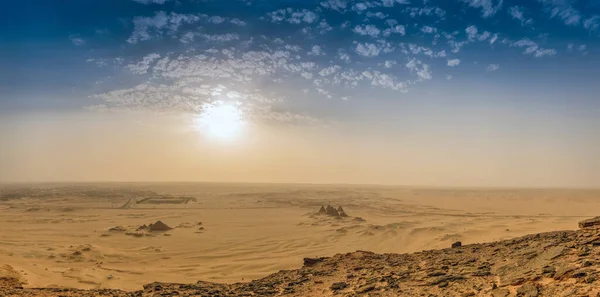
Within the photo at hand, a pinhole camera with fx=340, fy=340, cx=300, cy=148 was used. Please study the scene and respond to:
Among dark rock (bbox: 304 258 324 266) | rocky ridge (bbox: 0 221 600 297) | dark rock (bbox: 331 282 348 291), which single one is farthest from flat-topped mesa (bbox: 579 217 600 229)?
dark rock (bbox: 304 258 324 266)

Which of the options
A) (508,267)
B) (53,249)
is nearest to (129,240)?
(53,249)

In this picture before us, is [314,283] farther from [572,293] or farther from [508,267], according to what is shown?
[572,293]

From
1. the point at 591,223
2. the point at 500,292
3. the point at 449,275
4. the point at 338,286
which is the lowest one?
the point at 338,286

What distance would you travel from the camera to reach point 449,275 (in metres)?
6.71

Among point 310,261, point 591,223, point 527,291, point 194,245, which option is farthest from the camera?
point 194,245

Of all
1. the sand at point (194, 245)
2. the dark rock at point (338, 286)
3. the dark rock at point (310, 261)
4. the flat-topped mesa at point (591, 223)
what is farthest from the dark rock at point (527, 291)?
the sand at point (194, 245)

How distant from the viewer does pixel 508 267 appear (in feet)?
21.2

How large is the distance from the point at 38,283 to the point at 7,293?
4883 mm

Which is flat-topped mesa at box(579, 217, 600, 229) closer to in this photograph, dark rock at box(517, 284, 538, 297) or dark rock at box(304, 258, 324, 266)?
dark rock at box(517, 284, 538, 297)

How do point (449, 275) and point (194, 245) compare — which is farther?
point (194, 245)

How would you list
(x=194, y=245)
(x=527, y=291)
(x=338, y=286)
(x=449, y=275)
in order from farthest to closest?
(x=194, y=245) < (x=338, y=286) < (x=449, y=275) < (x=527, y=291)

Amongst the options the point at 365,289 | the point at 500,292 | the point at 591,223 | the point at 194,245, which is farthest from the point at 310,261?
the point at 194,245

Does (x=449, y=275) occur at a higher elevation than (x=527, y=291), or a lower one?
lower

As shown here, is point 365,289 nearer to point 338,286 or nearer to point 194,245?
point 338,286
